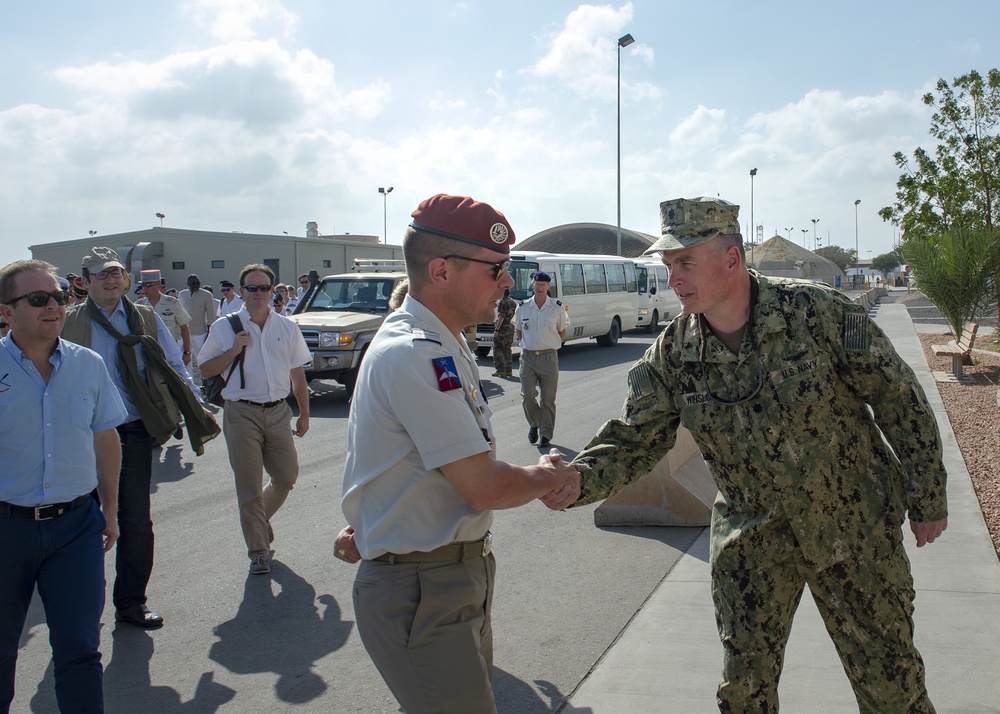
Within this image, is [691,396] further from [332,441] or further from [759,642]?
[332,441]

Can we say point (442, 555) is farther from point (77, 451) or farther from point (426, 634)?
point (77, 451)

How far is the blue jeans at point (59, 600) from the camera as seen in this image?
127 inches

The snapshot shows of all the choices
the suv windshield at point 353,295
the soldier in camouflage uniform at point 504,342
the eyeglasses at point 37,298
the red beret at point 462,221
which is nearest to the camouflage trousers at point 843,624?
the red beret at point 462,221

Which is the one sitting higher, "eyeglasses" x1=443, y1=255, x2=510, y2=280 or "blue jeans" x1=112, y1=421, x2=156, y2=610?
"eyeglasses" x1=443, y1=255, x2=510, y2=280

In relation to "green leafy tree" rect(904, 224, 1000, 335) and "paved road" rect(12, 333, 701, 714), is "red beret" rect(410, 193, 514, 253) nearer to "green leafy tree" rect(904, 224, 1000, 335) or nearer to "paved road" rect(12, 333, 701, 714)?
"paved road" rect(12, 333, 701, 714)

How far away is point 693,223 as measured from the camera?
2.93 meters

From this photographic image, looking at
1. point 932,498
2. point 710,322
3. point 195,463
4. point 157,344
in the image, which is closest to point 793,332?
point 710,322

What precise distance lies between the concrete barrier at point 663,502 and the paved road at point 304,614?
0.11 m

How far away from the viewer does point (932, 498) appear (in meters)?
2.81

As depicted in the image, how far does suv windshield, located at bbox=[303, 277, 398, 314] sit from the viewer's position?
15.5 m

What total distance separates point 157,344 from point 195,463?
4.75 meters

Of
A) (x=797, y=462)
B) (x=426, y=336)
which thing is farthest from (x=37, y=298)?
(x=797, y=462)

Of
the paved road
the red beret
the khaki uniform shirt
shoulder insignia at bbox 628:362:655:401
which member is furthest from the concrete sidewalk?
the red beret

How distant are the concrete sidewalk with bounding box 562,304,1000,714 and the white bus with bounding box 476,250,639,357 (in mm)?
14987
